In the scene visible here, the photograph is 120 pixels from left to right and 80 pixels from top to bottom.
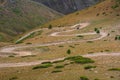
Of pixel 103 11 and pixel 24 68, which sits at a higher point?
pixel 103 11

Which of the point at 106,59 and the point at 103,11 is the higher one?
the point at 103,11

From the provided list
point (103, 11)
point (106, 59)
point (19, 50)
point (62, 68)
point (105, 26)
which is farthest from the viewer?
point (103, 11)

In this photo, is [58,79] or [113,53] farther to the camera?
[113,53]

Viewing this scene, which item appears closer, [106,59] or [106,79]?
[106,79]

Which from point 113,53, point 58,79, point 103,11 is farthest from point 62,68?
point 103,11

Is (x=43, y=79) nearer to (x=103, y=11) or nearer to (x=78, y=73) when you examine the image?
(x=78, y=73)

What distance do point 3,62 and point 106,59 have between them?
1449 centimetres

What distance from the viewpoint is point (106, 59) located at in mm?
38562

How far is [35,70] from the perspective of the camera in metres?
35.7

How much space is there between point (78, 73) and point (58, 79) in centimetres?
247

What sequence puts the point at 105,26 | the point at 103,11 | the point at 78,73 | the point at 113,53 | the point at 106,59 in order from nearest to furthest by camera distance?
the point at 78,73 → the point at 106,59 → the point at 113,53 → the point at 105,26 → the point at 103,11

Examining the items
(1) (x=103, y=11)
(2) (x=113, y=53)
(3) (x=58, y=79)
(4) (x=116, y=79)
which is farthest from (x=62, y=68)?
(1) (x=103, y=11)

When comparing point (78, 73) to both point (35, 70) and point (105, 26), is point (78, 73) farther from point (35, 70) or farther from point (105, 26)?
point (105, 26)

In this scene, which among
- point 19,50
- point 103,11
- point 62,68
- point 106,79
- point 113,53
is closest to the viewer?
point 106,79
